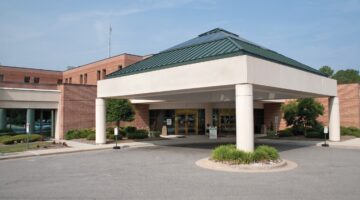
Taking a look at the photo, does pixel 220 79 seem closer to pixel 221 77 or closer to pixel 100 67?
pixel 221 77

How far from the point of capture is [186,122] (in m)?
35.2

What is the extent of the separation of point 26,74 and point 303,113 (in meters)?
42.5

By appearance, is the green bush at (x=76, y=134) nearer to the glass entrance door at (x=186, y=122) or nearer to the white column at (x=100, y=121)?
the white column at (x=100, y=121)

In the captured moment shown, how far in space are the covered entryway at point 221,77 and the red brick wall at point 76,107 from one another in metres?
7.41

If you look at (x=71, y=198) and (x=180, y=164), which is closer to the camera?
(x=71, y=198)

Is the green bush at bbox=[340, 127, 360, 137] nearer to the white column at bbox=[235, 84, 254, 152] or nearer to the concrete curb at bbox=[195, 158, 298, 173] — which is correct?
the concrete curb at bbox=[195, 158, 298, 173]

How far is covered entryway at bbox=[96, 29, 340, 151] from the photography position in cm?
1407

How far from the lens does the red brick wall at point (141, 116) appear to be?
35.1 meters

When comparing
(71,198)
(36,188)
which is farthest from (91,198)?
(36,188)

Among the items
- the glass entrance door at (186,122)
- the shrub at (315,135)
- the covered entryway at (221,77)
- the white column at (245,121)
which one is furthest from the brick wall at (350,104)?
the white column at (245,121)

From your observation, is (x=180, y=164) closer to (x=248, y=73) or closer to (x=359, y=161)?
(x=248, y=73)

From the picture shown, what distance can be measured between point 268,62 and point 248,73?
2152mm

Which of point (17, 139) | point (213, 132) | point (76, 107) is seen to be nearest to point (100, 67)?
point (76, 107)

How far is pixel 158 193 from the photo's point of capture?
28.3 ft
